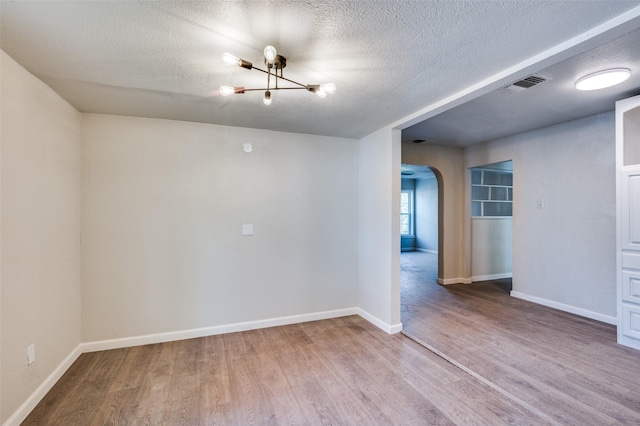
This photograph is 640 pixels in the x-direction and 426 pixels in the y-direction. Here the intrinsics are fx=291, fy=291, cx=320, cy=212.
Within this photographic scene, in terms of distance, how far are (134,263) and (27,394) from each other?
1.20 meters

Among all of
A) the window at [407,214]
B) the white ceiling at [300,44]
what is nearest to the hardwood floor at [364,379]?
the white ceiling at [300,44]

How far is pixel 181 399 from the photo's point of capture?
→ 2.08 m

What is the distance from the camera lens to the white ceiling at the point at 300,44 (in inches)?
55.7

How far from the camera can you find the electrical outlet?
1.98 meters

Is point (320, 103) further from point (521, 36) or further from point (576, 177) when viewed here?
point (576, 177)

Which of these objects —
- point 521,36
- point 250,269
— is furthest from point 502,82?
point 250,269

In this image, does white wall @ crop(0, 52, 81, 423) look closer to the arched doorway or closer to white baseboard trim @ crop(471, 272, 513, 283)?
white baseboard trim @ crop(471, 272, 513, 283)

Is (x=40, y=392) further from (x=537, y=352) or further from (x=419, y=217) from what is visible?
(x=419, y=217)

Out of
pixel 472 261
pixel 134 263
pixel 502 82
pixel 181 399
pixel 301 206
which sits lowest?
pixel 181 399

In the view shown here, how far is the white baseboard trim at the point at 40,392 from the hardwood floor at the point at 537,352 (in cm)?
313

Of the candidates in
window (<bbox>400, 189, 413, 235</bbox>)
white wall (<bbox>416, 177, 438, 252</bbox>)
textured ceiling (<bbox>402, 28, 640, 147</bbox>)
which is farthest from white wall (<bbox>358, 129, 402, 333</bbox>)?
window (<bbox>400, 189, 413, 235</bbox>)

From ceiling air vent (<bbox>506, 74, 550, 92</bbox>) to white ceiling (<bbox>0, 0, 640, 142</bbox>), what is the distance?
1.67 feet

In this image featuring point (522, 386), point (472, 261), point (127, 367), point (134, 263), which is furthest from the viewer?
point (472, 261)

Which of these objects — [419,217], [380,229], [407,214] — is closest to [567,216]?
[380,229]
